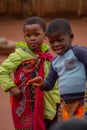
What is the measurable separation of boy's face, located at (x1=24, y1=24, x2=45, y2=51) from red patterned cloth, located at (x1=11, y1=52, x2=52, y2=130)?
9 centimetres

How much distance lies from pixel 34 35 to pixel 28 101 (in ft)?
1.65

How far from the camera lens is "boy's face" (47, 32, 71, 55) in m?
3.01

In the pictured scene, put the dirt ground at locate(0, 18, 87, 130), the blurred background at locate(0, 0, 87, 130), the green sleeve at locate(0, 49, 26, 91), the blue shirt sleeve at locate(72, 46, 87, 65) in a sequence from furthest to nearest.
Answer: the blurred background at locate(0, 0, 87, 130) < the dirt ground at locate(0, 18, 87, 130) < the green sleeve at locate(0, 49, 26, 91) < the blue shirt sleeve at locate(72, 46, 87, 65)

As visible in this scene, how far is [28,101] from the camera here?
3689 millimetres

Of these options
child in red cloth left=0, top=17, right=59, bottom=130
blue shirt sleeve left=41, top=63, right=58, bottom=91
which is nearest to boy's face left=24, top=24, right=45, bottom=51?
child in red cloth left=0, top=17, right=59, bottom=130

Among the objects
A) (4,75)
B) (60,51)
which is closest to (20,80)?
(4,75)

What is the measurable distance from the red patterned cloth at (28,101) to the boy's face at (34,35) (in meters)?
0.09

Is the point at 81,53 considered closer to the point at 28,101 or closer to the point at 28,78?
the point at 28,78

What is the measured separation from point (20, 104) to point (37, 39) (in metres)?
0.51

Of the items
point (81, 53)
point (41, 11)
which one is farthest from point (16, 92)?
point (41, 11)

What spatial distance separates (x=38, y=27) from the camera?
3.64 metres

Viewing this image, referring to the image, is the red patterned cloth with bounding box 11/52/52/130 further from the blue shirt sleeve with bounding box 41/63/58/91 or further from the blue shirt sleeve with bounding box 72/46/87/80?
the blue shirt sleeve with bounding box 72/46/87/80

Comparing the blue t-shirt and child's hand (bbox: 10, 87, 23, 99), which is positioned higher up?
the blue t-shirt

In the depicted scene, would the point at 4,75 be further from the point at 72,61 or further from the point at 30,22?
the point at 72,61
